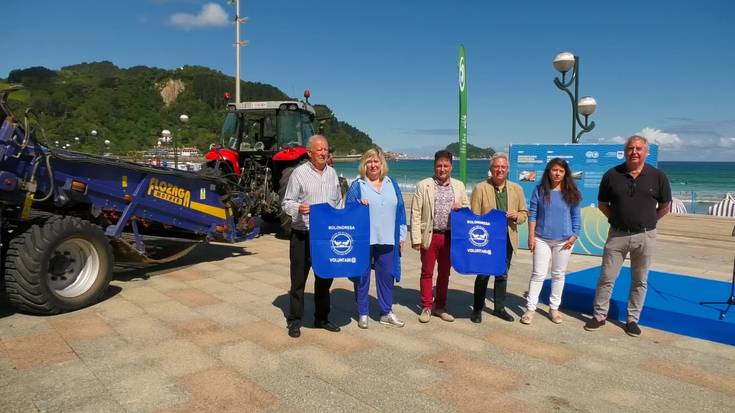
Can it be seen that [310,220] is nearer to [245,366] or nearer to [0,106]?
[245,366]

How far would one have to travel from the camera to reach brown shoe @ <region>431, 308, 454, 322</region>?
13.8 feet

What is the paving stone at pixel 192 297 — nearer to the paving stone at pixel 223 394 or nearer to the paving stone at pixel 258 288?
the paving stone at pixel 258 288

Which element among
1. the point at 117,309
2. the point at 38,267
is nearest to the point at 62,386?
the point at 38,267

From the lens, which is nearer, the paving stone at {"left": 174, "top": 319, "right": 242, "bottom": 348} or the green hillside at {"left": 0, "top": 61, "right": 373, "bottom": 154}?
the paving stone at {"left": 174, "top": 319, "right": 242, "bottom": 348}

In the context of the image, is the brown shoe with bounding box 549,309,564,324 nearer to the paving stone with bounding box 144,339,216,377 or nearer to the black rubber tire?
the paving stone with bounding box 144,339,216,377

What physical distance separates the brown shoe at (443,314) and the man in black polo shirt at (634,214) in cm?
116

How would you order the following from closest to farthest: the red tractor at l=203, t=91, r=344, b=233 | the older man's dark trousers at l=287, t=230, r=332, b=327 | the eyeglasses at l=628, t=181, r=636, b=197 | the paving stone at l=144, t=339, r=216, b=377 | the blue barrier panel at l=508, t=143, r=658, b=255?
the paving stone at l=144, t=339, r=216, b=377
the older man's dark trousers at l=287, t=230, r=332, b=327
the eyeglasses at l=628, t=181, r=636, b=197
the blue barrier panel at l=508, t=143, r=658, b=255
the red tractor at l=203, t=91, r=344, b=233

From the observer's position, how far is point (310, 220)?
3613 mm

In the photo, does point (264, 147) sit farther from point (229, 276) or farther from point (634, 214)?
point (634, 214)

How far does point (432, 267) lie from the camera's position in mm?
4199

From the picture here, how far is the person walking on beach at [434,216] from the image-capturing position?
4.07m

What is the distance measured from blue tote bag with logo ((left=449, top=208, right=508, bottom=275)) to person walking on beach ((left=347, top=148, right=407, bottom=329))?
18.7 inches

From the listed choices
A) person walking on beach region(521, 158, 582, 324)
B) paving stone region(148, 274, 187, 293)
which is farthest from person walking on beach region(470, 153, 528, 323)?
paving stone region(148, 274, 187, 293)

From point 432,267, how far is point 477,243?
1.51ft
